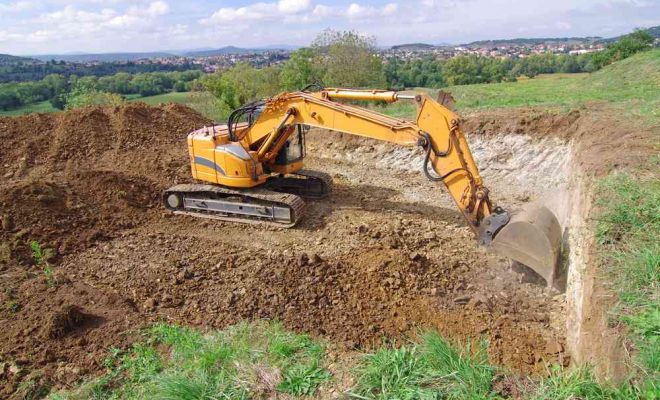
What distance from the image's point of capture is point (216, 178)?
8273 millimetres

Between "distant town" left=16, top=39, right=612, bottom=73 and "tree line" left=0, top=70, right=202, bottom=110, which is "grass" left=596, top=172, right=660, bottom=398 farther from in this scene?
"distant town" left=16, top=39, right=612, bottom=73

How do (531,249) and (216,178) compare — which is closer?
(531,249)

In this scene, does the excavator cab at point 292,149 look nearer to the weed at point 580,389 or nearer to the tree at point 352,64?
the weed at point 580,389

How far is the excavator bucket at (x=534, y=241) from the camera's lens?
17.4ft

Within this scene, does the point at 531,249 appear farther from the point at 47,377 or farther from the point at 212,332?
the point at 47,377

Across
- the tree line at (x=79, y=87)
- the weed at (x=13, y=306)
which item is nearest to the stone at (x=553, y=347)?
the weed at (x=13, y=306)

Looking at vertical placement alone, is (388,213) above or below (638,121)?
below

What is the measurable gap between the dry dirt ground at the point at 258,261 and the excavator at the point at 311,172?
46 centimetres

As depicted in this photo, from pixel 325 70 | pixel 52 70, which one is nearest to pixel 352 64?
pixel 325 70

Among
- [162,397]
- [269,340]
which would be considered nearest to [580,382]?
[269,340]

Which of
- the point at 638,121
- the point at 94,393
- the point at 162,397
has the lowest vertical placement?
the point at 94,393

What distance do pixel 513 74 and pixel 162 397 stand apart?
2010 inches

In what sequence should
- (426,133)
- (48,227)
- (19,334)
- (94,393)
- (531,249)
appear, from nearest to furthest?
(94,393) → (19,334) → (531,249) → (426,133) → (48,227)

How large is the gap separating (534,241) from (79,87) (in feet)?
76.5
